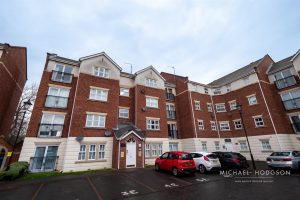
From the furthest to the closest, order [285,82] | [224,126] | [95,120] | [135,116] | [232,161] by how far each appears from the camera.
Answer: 1. [224,126]
2. [285,82]
3. [135,116]
4. [95,120]
5. [232,161]

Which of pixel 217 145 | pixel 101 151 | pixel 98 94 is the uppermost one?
pixel 98 94

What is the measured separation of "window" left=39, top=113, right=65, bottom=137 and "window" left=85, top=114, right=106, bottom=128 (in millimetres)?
2684

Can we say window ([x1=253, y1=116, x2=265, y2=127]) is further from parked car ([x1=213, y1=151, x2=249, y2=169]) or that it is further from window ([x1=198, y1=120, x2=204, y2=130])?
parked car ([x1=213, y1=151, x2=249, y2=169])

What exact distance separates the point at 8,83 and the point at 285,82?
125 feet

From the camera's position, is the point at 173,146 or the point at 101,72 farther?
the point at 173,146

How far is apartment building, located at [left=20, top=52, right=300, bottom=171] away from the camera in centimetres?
1500

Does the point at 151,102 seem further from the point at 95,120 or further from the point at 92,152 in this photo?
the point at 92,152

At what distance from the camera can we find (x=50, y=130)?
15141mm

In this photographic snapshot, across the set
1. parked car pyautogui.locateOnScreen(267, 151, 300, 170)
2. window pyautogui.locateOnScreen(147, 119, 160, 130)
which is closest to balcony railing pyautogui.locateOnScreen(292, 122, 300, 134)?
parked car pyautogui.locateOnScreen(267, 151, 300, 170)

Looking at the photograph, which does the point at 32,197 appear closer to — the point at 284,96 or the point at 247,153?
the point at 247,153

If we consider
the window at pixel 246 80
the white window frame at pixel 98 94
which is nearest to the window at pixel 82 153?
the white window frame at pixel 98 94

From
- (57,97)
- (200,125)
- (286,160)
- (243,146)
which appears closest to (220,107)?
(200,125)

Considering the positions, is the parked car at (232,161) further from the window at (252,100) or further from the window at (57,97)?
the window at (57,97)

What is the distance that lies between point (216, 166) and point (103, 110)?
43.1 ft
